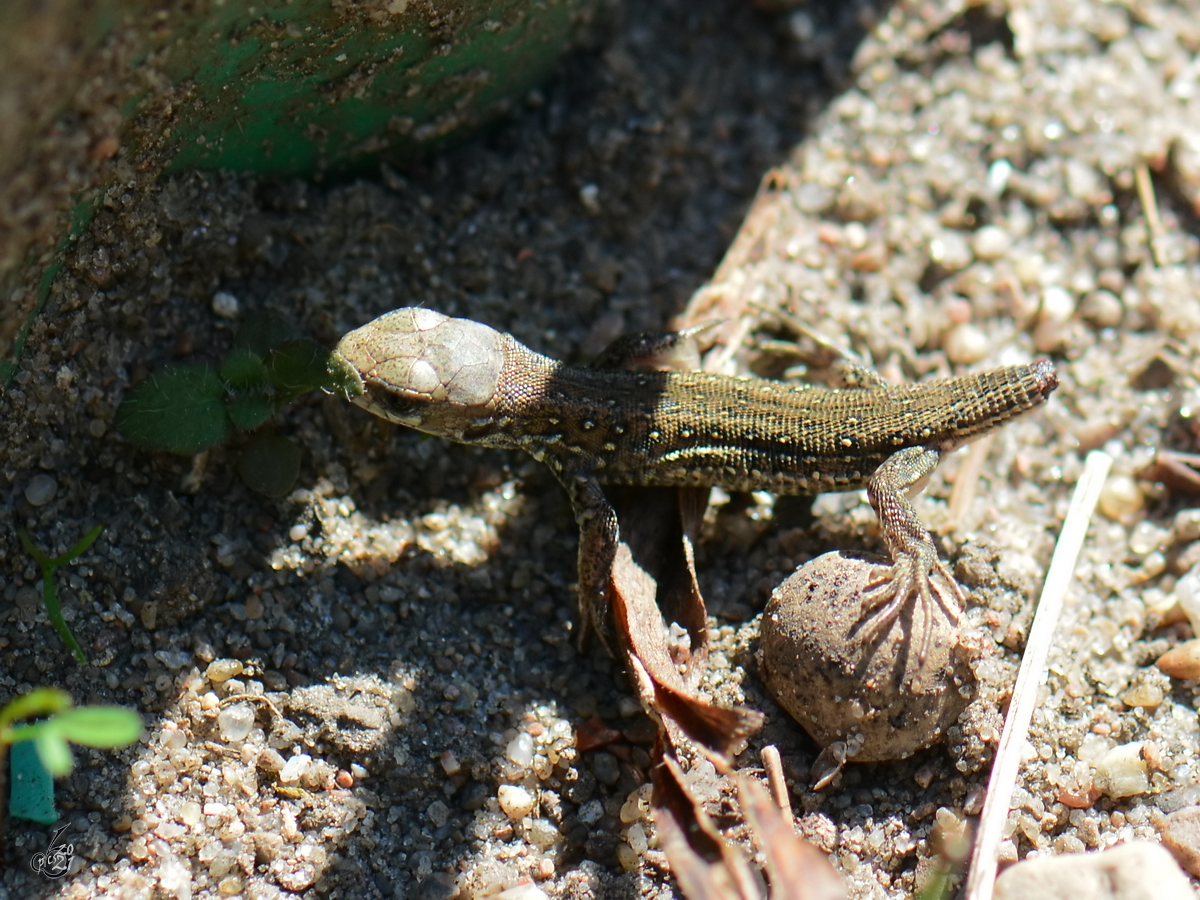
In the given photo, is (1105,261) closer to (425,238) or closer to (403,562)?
(425,238)

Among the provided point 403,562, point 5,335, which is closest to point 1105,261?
point 403,562

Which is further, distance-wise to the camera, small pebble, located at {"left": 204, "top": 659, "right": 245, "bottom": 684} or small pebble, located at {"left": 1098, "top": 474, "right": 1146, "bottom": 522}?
small pebble, located at {"left": 1098, "top": 474, "right": 1146, "bottom": 522}

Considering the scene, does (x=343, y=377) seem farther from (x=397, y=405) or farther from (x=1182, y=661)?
(x=1182, y=661)

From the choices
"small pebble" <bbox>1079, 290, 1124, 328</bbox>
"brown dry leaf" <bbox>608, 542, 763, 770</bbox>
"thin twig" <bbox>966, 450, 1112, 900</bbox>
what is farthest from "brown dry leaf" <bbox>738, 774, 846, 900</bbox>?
"small pebble" <bbox>1079, 290, 1124, 328</bbox>

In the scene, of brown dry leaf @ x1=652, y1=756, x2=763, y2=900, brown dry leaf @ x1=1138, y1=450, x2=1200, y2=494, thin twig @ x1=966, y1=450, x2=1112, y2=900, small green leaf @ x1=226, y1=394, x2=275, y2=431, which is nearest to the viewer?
brown dry leaf @ x1=652, y1=756, x2=763, y2=900

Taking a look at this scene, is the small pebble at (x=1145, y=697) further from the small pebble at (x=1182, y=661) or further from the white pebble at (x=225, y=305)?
the white pebble at (x=225, y=305)

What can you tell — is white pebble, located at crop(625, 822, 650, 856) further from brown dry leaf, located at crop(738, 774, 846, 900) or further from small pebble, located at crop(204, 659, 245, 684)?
small pebble, located at crop(204, 659, 245, 684)
